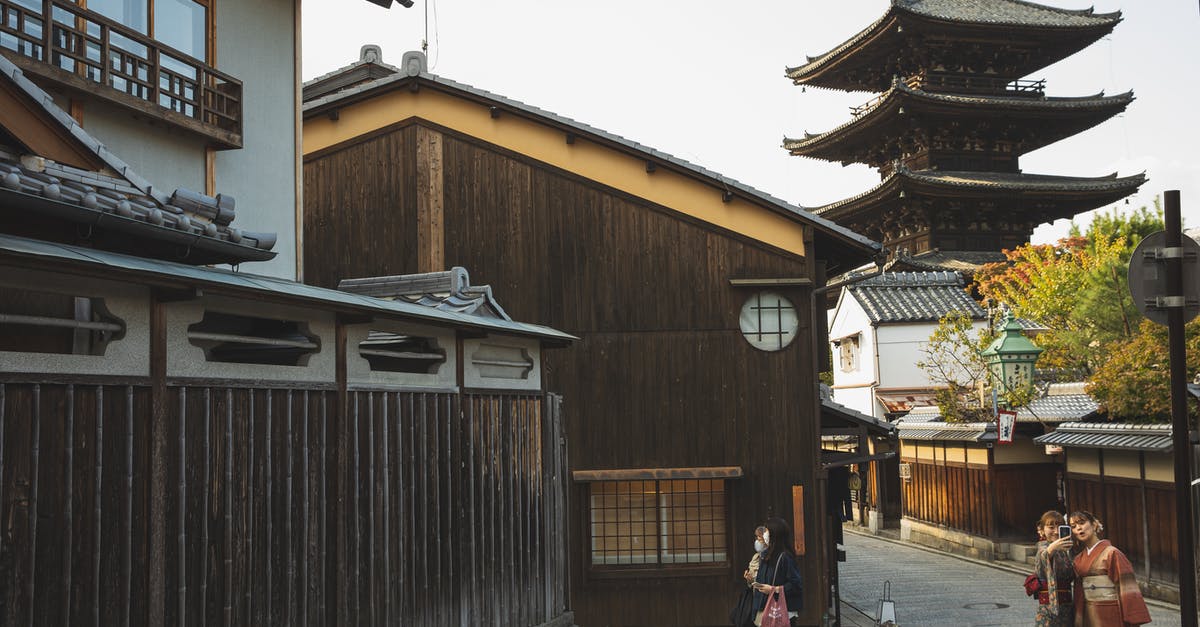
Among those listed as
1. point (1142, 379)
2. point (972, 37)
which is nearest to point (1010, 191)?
point (972, 37)

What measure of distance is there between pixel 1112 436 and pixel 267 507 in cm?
1676

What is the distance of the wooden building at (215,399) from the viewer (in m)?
→ 5.47

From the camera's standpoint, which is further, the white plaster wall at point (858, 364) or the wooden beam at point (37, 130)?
the white plaster wall at point (858, 364)

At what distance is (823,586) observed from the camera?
15.6 m

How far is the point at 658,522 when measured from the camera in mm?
15984

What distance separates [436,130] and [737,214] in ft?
15.4

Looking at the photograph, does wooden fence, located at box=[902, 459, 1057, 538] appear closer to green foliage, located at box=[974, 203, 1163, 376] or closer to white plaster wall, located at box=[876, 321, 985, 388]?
green foliage, located at box=[974, 203, 1163, 376]

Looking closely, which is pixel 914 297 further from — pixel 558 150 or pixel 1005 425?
pixel 558 150

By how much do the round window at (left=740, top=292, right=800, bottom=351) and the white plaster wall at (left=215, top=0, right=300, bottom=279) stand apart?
271 inches

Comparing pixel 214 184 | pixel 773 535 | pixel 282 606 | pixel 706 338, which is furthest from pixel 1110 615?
pixel 214 184

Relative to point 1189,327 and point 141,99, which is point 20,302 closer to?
point 141,99

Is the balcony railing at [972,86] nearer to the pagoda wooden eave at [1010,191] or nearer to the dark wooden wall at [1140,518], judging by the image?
the pagoda wooden eave at [1010,191]

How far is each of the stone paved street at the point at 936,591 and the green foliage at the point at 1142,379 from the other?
331cm

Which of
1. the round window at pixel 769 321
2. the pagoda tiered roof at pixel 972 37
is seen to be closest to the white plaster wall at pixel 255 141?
the round window at pixel 769 321
